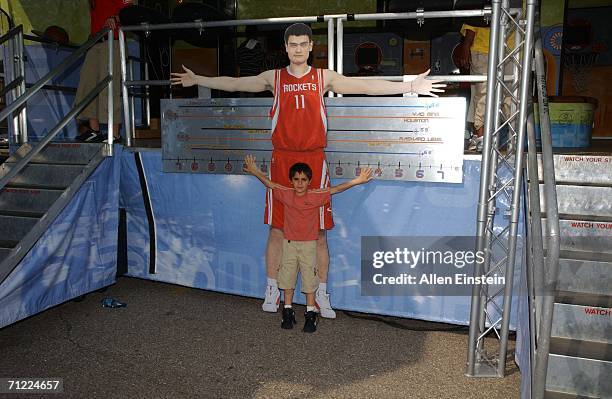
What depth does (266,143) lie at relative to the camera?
15.2 ft

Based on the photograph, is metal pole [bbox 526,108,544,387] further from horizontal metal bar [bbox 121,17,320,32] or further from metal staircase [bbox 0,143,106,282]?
metal staircase [bbox 0,143,106,282]

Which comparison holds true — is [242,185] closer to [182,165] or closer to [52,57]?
[182,165]

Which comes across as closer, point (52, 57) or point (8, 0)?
point (52, 57)

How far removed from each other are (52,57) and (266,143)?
12.2ft

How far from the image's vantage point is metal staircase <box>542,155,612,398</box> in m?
3.08

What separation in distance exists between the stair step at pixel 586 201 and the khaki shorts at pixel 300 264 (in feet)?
6.04

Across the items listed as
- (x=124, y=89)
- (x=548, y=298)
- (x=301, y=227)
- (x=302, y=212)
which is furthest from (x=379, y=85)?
(x=124, y=89)

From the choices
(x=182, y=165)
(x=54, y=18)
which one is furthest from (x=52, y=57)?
(x=182, y=165)

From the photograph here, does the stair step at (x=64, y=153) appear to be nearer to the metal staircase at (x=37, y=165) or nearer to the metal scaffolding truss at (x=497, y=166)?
the metal staircase at (x=37, y=165)

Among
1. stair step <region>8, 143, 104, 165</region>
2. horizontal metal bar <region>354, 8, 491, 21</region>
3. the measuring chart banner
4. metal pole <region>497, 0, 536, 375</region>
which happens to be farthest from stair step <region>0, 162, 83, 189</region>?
metal pole <region>497, 0, 536, 375</region>

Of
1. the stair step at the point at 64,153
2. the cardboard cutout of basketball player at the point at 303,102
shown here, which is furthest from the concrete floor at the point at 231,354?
the stair step at the point at 64,153

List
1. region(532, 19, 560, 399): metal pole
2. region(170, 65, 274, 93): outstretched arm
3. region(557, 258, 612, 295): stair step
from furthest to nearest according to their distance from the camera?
1. region(170, 65, 274, 93): outstretched arm
2. region(557, 258, 612, 295): stair step
3. region(532, 19, 560, 399): metal pole

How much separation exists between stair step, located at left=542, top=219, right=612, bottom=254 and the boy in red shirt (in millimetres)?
1521

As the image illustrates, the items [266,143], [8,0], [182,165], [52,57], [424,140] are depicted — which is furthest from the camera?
[8,0]
